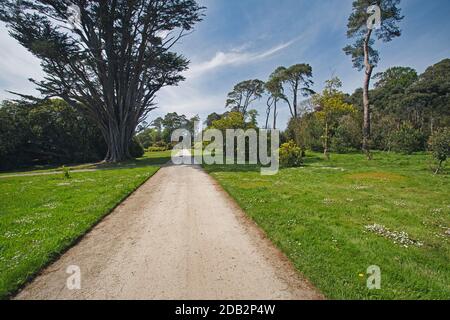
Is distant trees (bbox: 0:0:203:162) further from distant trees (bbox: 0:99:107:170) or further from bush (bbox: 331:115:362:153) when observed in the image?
bush (bbox: 331:115:362:153)

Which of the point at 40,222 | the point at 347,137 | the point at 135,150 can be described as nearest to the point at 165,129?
the point at 135,150

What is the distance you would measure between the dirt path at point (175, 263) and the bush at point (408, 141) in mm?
27843

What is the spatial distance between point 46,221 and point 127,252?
377 cm

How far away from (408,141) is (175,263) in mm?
30933

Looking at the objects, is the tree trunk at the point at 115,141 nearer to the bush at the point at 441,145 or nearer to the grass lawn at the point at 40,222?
the grass lawn at the point at 40,222

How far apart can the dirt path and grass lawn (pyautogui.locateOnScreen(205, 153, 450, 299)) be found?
20.4 inches

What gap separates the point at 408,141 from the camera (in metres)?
26.5

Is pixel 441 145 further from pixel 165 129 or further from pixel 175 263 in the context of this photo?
pixel 165 129

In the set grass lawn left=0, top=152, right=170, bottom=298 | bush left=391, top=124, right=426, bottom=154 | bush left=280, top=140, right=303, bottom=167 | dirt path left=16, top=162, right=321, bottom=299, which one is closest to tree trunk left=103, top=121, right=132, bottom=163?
grass lawn left=0, top=152, right=170, bottom=298

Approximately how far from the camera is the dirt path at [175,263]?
375 cm

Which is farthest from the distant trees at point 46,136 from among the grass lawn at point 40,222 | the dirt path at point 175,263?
the dirt path at point 175,263

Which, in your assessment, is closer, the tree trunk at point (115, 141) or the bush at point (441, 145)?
the bush at point (441, 145)

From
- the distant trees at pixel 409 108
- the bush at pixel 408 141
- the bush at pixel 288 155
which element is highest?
the distant trees at pixel 409 108
